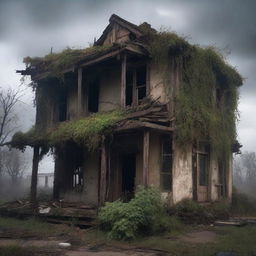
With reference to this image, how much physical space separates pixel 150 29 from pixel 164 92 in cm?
293

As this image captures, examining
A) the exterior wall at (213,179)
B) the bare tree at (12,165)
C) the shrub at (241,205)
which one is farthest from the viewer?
the bare tree at (12,165)

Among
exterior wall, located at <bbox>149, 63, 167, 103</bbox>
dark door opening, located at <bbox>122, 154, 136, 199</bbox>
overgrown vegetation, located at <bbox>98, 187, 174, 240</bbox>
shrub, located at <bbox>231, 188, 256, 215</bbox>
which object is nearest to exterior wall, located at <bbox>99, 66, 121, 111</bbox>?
exterior wall, located at <bbox>149, 63, 167, 103</bbox>

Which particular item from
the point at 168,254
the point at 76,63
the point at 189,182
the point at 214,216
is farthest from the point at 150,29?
the point at 168,254

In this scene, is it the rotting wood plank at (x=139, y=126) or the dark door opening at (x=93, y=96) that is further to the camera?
the dark door opening at (x=93, y=96)

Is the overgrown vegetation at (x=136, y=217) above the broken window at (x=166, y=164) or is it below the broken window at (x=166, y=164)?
below

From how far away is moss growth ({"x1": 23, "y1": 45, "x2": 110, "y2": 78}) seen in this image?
655 inches

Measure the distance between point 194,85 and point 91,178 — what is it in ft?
20.4

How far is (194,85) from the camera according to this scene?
15.8m

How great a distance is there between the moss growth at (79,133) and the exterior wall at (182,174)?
2718mm

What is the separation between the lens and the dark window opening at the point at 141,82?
16255 millimetres

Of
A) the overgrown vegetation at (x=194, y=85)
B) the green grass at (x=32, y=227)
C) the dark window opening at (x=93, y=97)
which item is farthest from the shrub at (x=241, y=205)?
the green grass at (x=32, y=227)

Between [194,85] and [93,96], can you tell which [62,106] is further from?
[194,85]

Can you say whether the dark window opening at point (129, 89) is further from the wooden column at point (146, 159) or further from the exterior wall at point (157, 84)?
the wooden column at point (146, 159)

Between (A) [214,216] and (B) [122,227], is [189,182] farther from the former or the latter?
(B) [122,227]
